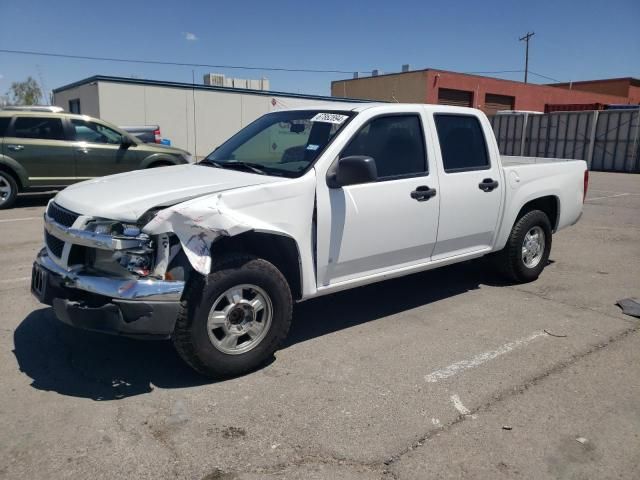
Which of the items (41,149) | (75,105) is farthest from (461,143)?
(75,105)

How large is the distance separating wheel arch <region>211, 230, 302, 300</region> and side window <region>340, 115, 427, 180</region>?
86 centimetres

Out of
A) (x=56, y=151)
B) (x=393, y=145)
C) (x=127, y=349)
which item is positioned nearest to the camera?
(x=127, y=349)

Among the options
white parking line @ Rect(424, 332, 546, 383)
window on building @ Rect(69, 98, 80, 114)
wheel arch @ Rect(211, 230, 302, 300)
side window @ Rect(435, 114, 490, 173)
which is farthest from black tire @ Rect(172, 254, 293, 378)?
window on building @ Rect(69, 98, 80, 114)

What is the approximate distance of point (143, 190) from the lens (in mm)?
3762

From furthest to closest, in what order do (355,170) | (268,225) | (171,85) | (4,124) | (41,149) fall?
(171,85) → (41,149) → (4,124) → (355,170) → (268,225)

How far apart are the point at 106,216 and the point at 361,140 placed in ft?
6.60

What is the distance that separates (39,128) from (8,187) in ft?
4.17

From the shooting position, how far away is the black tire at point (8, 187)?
10438mm

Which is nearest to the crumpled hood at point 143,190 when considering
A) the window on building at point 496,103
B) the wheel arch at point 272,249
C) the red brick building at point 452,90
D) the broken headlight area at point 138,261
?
the broken headlight area at point 138,261

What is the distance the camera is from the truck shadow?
366cm

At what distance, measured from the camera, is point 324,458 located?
2.89 metres

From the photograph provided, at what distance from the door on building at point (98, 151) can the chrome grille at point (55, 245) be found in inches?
301

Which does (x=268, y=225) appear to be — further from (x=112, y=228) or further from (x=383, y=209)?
(x=383, y=209)

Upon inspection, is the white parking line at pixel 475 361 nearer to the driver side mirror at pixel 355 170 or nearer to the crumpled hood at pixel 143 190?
the driver side mirror at pixel 355 170
